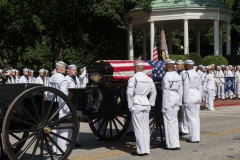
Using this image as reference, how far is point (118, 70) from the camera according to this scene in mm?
10031

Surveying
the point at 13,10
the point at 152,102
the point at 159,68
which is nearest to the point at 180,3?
the point at 13,10

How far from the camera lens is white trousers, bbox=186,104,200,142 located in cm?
1084

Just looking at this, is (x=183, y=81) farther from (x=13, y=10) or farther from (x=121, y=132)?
(x=13, y=10)

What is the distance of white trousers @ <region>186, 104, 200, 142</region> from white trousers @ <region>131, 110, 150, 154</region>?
1948mm

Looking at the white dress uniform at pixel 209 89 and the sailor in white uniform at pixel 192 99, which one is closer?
the sailor in white uniform at pixel 192 99

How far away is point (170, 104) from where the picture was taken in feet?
32.7

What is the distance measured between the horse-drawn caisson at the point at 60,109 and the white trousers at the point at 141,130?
582 mm

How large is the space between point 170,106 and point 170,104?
0.04 metres

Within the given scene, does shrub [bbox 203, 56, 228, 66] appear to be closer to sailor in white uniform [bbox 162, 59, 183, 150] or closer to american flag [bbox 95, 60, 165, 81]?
american flag [bbox 95, 60, 165, 81]

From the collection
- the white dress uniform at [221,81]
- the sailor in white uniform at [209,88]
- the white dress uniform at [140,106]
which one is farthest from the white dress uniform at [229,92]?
the white dress uniform at [140,106]

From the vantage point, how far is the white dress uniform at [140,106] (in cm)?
919

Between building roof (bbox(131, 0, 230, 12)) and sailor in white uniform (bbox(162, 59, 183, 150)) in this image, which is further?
building roof (bbox(131, 0, 230, 12))

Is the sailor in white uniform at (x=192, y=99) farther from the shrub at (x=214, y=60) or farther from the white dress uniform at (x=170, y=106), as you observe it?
the shrub at (x=214, y=60)

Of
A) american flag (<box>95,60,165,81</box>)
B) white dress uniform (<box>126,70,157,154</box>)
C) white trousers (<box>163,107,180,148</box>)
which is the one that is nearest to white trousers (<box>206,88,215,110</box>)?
american flag (<box>95,60,165,81</box>)
